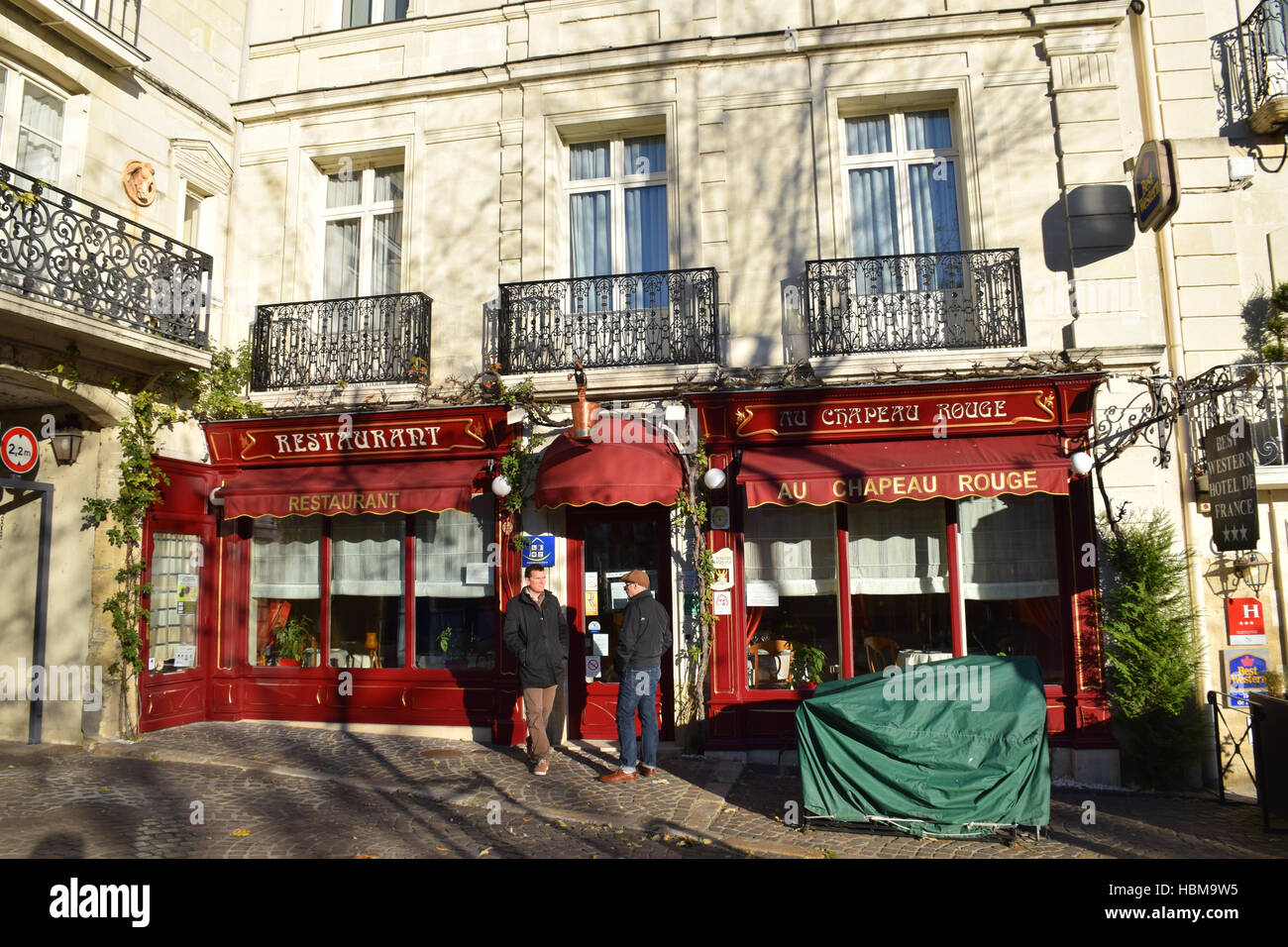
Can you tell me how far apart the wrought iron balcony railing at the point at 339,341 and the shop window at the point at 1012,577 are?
6082mm

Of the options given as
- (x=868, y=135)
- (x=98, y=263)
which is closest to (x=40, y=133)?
(x=98, y=263)

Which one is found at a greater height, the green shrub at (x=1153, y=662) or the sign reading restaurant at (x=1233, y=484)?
the sign reading restaurant at (x=1233, y=484)

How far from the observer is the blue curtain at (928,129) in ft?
29.2

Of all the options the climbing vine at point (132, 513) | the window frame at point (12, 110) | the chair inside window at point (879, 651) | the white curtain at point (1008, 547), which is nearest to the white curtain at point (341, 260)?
the climbing vine at point (132, 513)

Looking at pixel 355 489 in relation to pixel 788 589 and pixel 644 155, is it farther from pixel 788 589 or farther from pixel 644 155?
pixel 644 155

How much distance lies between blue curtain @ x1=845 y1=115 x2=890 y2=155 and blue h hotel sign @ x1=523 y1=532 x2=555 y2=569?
17.5 feet

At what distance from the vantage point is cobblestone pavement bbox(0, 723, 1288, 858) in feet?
17.6

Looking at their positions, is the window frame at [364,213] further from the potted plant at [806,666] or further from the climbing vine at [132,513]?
the potted plant at [806,666]

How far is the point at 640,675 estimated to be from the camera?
23.1ft

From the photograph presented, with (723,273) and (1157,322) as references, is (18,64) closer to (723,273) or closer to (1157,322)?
(723,273)

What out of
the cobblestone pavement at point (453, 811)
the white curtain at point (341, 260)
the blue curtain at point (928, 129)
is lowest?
the cobblestone pavement at point (453, 811)

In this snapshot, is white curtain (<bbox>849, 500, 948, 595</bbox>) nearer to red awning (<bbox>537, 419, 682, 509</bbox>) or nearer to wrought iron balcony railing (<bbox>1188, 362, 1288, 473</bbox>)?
red awning (<bbox>537, 419, 682, 509</bbox>)
